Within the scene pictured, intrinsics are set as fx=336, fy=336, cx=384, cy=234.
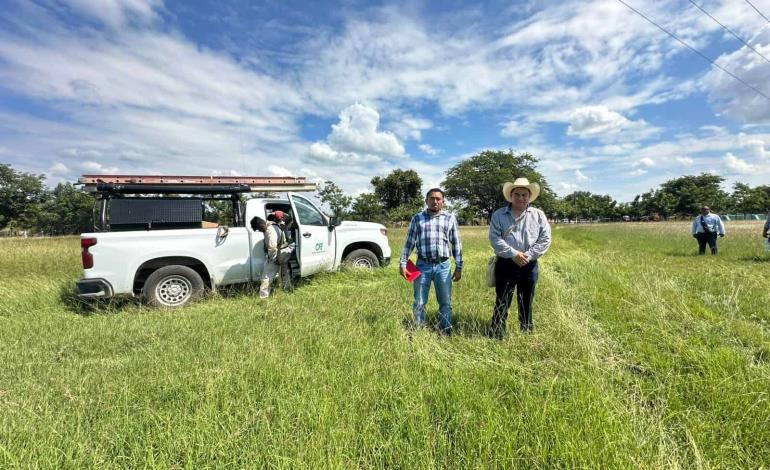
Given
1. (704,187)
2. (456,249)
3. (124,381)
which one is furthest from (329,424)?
(704,187)

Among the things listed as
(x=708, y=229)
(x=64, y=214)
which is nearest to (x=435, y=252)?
(x=708, y=229)

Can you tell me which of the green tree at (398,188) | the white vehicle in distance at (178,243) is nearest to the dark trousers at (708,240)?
the white vehicle in distance at (178,243)

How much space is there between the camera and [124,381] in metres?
2.72

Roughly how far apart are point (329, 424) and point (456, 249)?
236cm

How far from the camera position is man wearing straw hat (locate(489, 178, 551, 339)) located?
11.6ft

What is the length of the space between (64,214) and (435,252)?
238 feet

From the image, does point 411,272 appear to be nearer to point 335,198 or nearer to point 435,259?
point 435,259

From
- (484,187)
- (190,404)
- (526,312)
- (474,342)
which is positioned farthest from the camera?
(484,187)

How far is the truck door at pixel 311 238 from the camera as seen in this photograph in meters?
6.32

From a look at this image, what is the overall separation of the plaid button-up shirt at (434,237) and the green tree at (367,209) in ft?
137

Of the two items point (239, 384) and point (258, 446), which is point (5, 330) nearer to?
point (239, 384)

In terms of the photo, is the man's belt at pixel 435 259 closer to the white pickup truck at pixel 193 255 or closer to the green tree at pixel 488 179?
the white pickup truck at pixel 193 255

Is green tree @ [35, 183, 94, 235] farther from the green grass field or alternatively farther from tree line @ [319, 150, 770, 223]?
the green grass field

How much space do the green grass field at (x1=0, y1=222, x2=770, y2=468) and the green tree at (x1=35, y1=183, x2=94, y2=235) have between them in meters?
63.3
